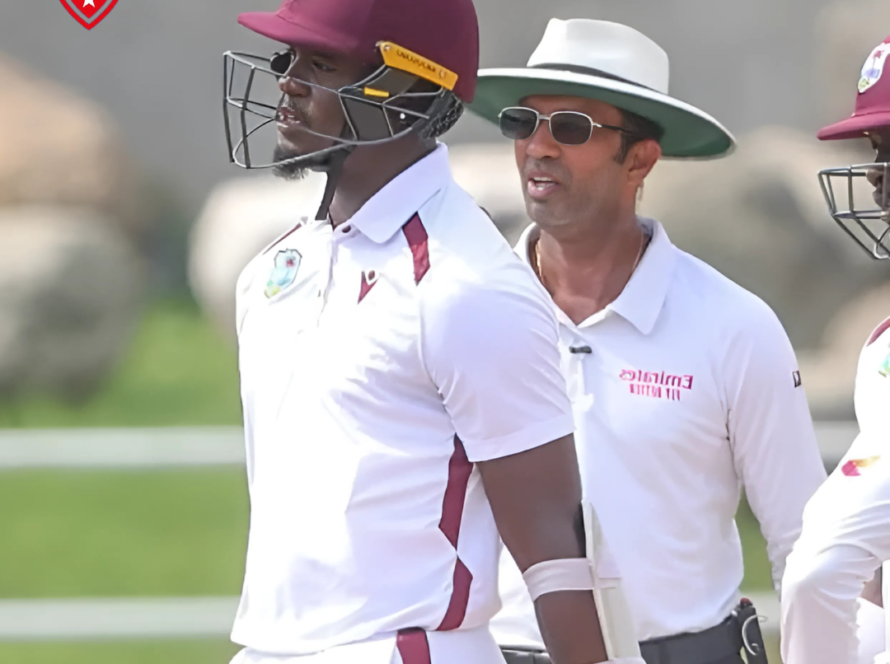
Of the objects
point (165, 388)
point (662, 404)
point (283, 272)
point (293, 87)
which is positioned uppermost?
point (293, 87)

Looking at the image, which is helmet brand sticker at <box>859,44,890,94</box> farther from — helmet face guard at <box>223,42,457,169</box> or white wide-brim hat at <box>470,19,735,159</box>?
helmet face guard at <box>223,42,457,169</box>

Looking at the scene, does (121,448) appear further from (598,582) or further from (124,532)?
(598,582)

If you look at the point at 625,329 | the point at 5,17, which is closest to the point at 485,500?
the point at 625,329

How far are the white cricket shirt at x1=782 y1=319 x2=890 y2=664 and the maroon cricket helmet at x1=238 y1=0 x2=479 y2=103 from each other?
0.66 m

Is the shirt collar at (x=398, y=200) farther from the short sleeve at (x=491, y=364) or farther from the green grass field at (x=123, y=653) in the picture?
the green grass field at (x=123, y=653)

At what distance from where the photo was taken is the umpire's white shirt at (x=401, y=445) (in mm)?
1560

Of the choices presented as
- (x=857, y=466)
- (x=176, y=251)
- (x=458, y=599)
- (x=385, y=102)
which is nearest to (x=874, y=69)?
(x=857, y=466)

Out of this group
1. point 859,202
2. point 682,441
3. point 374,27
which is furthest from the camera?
point 859,202

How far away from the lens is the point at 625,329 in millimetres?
2287

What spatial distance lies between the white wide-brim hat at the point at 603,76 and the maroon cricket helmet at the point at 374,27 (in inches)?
27.7

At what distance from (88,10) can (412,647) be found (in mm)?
2512

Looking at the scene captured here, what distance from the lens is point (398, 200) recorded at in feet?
5.52

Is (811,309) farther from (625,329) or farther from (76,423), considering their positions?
(76,423)

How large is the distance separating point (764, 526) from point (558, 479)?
790 mm
